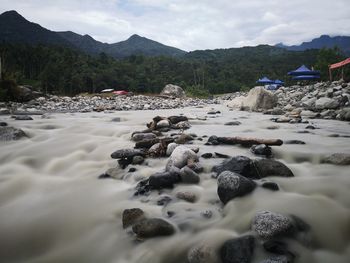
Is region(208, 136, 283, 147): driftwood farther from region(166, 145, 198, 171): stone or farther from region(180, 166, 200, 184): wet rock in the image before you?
region(180, 166, 200, 184): wet rock

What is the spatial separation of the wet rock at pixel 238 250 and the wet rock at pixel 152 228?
1.75 feet

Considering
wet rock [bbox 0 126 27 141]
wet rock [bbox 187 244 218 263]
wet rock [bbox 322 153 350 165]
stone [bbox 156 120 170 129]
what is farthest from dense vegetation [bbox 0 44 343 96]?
wet rock [bbox 187 244 218 263]

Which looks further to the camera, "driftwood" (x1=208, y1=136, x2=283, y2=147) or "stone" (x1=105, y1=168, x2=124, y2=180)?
"driftwood" (x1=208, y1=136, x2=283, y2=147)

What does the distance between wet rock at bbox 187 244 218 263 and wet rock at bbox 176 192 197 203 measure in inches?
34.9

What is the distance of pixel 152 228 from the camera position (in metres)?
2.51

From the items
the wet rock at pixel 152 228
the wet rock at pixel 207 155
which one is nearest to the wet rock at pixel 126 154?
the wet rock at pixel 207 155

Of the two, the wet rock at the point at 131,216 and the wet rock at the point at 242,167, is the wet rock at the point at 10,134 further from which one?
the wet rock at the point at 242,167

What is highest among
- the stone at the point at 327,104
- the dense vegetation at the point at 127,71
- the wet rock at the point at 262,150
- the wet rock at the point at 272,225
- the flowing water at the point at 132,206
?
the dense vegetation at the point at 127,71

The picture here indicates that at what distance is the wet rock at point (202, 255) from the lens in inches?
82.8

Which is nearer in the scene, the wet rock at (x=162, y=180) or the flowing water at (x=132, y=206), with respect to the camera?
the flowing water at (x=132, y=206)

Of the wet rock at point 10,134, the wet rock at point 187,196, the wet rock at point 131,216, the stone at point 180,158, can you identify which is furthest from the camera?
the wet rock at point 10,134

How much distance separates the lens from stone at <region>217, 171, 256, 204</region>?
298 centimetres

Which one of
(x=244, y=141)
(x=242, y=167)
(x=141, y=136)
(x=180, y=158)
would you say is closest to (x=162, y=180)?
(x=180, y=158)

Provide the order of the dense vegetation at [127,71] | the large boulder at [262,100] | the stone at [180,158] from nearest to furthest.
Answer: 1. the stone at [180,158]
2. the large boulder at [262,100]
3. the dense vegetation at [127,71]
